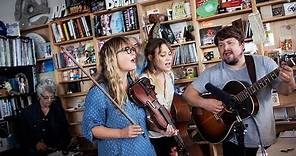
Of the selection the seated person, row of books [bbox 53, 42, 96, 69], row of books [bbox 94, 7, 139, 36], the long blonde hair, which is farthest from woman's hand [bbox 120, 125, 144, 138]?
row of books [bbox 53, 42, 96, 69]

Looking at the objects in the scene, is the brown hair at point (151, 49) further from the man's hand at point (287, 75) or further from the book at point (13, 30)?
the book at point (13, 30)

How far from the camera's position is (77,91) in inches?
171

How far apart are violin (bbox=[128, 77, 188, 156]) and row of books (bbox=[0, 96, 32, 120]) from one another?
2.72m

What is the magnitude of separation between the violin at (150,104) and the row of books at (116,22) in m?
2.00

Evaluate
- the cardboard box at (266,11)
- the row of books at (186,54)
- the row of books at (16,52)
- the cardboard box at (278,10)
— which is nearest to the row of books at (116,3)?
the row of books at (186,54)

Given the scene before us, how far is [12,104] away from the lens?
4.17m

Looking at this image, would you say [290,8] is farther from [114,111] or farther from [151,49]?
[114,111]

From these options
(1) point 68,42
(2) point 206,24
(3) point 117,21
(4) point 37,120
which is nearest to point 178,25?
(2) point 206,24

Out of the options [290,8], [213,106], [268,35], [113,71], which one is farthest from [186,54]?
[113,71]

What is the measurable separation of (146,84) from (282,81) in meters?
0.78

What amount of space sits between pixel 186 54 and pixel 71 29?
59.7 inches

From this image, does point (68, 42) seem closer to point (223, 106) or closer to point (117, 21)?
point (117, 21)

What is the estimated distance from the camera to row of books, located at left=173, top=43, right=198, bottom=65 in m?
3.64

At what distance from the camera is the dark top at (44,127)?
3506 mm
